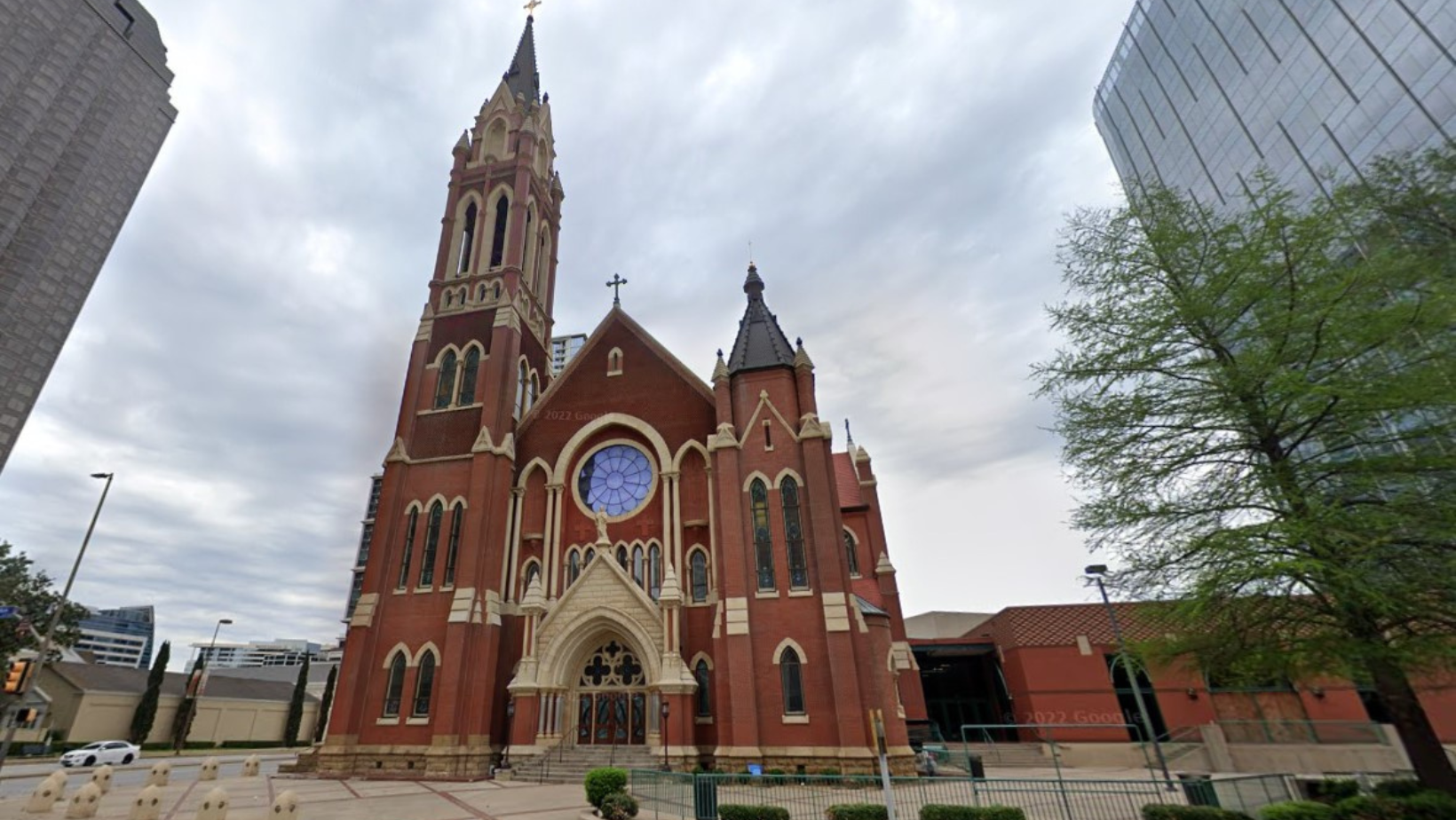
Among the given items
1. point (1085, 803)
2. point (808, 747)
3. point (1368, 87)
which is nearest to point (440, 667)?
point (808, 747)

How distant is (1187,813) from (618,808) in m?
9.47

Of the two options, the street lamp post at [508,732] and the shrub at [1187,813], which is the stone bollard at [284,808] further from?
the shrub at [1187,813]

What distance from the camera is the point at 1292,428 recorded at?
980cm

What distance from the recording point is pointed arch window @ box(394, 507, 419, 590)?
Result: 23062 mm

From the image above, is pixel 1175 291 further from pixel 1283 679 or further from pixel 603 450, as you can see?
pixel 603 450

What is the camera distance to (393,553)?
76.8 feet

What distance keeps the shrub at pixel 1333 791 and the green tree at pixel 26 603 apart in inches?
1754

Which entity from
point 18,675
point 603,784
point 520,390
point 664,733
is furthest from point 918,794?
point 520,390

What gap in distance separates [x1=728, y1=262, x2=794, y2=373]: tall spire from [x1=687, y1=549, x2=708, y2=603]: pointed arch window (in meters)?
7.27

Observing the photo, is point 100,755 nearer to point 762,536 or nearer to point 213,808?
point 213,808

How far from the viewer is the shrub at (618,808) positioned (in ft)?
38.1

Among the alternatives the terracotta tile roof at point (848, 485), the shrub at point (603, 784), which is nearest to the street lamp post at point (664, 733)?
the shrub at point (603, 784)

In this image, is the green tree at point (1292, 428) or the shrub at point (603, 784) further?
the shrub at point (603, 784)

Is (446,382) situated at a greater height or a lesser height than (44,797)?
greater
